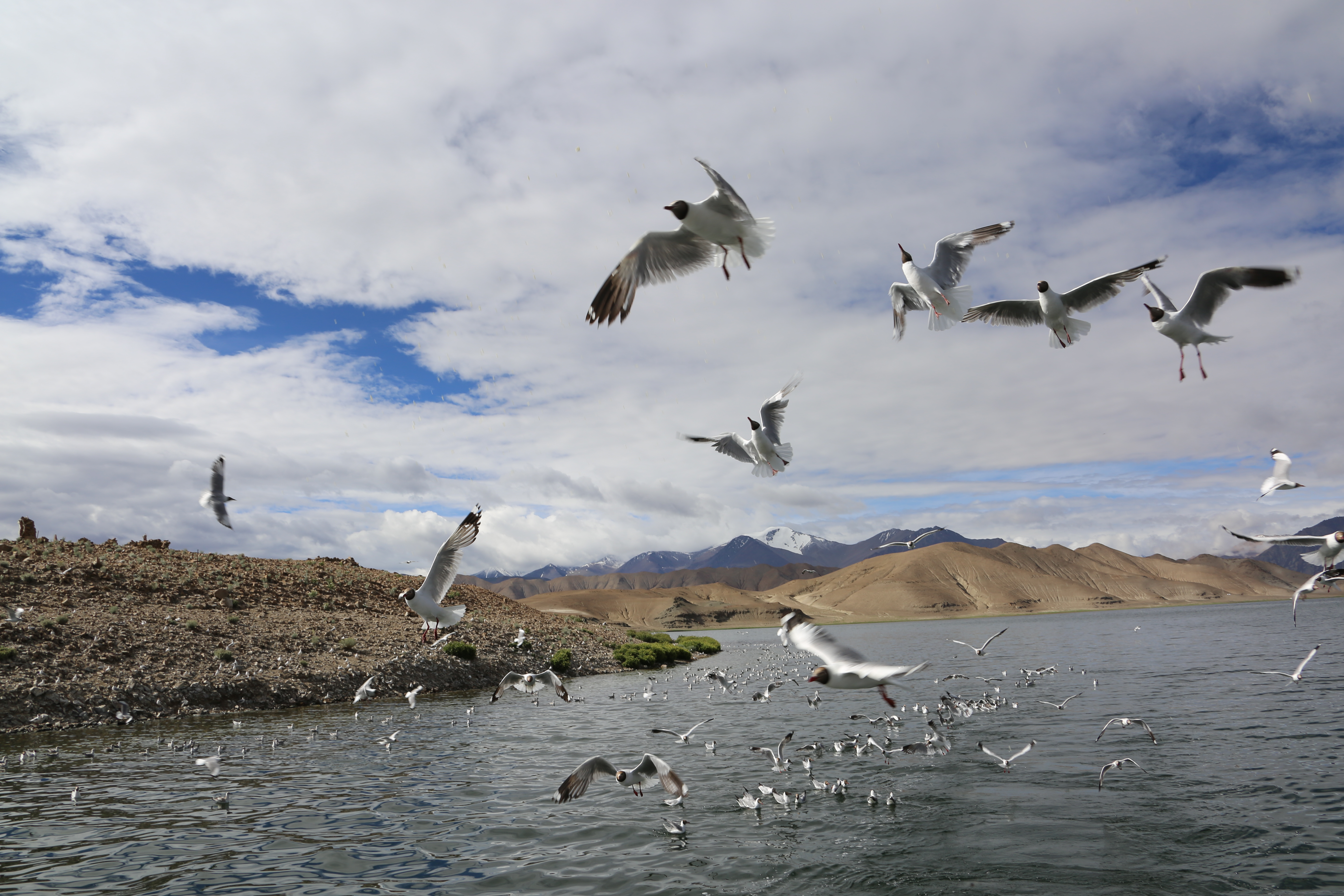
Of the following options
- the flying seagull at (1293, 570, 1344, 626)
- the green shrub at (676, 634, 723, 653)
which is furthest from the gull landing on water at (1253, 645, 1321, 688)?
the green shrub at (676, 634, 723, 653)

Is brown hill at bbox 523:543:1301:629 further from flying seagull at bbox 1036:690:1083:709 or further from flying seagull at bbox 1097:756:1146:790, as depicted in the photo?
flying seagull at bbox 1097:756:1146:790

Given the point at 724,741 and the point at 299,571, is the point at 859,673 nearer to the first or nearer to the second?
the point at 724,741

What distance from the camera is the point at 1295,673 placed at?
15.4 metres

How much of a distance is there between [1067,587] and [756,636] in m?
124

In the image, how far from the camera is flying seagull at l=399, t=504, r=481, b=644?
12867 mm

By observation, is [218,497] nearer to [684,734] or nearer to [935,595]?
[684,734]

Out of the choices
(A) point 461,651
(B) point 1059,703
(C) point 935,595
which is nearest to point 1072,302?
(B) point 1059,703

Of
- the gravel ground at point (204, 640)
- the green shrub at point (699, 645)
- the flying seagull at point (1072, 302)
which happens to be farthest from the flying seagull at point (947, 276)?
the green shrub at point (699, 645)

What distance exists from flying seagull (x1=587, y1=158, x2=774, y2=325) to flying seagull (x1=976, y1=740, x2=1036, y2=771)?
→ 25.6 feet

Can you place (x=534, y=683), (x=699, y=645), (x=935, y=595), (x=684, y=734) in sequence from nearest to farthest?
(x=534, y=683) → (x=684, y=734) → (x=699, y=645) → (x=935, y=595)

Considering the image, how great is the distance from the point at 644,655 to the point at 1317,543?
107ft

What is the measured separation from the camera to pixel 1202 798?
1088 cm

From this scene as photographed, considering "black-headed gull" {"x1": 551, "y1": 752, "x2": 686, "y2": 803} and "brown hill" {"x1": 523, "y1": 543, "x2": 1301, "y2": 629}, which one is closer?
"black-headed gull" {"x1": 551, "y1": 752, "x2": 686, "y2": 803}

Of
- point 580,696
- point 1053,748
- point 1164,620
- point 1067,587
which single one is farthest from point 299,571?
point 1067,587
